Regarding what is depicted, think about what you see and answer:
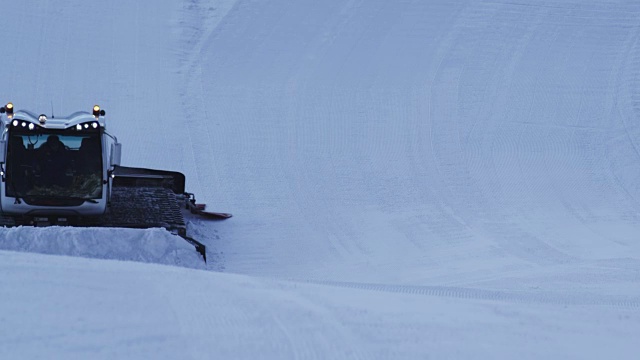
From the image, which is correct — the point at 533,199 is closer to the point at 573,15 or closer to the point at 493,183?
the point at 493,183

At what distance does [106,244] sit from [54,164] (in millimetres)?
1349

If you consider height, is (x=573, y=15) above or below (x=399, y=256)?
above

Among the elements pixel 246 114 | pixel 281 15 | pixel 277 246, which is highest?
pixel 281 15

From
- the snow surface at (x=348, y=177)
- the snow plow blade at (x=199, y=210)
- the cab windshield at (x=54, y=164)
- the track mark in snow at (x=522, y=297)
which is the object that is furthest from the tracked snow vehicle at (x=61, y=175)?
the track mark in snow at (x=522, y=297)

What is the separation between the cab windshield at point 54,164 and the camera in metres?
9.00

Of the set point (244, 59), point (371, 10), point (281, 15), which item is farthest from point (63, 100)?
point (371, 10)

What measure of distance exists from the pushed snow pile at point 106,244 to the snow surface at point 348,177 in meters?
0.02

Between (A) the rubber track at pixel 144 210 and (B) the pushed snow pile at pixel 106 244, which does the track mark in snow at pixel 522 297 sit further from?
(A) the rubber track at pixel 144 210

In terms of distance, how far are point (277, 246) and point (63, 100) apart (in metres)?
5.99

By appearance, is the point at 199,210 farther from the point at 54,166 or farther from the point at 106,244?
the point at 106,244

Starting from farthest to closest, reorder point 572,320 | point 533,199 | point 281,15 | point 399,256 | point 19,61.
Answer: point 281,15, point 19,61, point 533,199, point 399,256, point 572,320

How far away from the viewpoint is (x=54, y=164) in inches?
359

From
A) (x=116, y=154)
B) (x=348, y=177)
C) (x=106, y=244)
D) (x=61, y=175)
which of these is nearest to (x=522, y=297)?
(x=106, y=244)

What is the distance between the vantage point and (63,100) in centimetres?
1496
